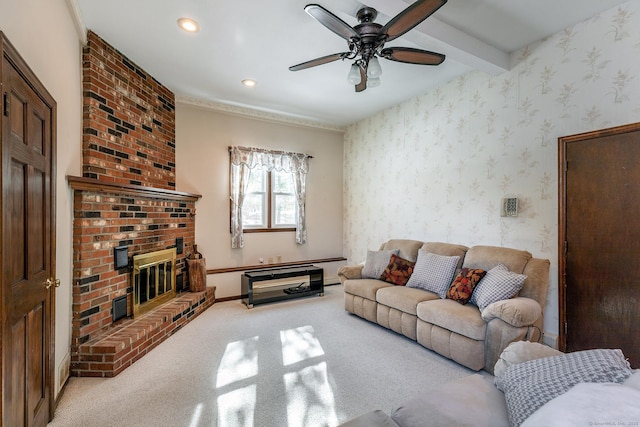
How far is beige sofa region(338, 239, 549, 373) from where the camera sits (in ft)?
7.66

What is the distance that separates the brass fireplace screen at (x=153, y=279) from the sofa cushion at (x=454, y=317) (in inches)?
112

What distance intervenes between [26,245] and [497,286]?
131 inches

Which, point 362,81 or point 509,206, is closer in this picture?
point 362,81

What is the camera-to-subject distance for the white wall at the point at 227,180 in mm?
4375

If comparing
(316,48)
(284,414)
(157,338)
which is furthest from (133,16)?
(284,414)

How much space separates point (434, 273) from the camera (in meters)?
3.28

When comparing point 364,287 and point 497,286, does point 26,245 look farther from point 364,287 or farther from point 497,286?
point 497,286

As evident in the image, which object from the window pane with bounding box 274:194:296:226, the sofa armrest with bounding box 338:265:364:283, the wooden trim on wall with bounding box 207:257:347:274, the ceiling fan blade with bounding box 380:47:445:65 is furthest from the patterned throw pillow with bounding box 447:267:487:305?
the window pane with bounding box 274:194:296:226

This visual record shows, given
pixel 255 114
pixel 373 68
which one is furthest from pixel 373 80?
pixel 255 114

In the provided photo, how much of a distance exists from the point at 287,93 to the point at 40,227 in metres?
3.12

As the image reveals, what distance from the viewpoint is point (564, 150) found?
2719 millimetres

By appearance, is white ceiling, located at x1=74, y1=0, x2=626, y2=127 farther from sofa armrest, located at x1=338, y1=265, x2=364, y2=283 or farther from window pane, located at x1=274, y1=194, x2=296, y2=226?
sofa armrest, located at x1=338, y1=265, x2=364, y2=283

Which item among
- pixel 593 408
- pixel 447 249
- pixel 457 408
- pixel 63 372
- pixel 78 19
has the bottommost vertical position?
pixel 63 372

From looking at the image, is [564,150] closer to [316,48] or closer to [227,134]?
[316,48]
